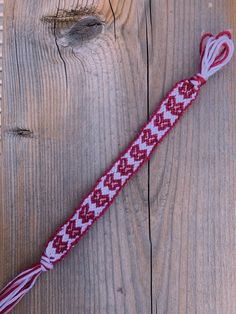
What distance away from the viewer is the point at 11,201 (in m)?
0.97

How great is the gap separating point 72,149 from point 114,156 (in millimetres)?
73

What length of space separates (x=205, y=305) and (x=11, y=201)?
373 mm

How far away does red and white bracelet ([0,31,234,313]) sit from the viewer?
92cm

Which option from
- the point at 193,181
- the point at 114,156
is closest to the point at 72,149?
the point at 114,156

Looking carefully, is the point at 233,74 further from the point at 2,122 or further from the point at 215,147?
the point at 2,122

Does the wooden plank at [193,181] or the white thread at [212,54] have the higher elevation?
the white thread at [212,54]

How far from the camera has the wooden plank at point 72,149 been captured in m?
0.96

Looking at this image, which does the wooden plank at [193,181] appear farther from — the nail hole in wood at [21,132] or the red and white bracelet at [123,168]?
the nail hole in wood at [21,132]

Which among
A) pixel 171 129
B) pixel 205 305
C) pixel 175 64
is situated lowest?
pixel 205 305

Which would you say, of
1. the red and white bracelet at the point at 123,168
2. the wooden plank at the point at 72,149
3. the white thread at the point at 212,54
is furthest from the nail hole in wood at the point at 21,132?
the white thread at the point at 212,54

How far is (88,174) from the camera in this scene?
0.96 m

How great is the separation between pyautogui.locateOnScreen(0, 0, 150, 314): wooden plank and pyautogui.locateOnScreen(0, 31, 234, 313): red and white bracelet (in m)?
0.03

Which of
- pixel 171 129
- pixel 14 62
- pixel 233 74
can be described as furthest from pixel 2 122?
pixel 233 74

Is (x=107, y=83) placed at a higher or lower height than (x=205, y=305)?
higher
